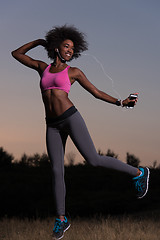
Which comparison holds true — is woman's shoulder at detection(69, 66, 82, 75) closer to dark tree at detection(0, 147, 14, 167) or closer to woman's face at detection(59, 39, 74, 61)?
woman's face at detection(59, 39, 74, 61)

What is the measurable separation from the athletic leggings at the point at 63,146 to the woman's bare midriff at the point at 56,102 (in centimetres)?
7

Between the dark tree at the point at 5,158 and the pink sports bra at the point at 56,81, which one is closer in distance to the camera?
the pink sports bra at the point at 56,81

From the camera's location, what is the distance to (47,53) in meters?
5.81

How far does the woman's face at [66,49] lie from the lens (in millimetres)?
5574

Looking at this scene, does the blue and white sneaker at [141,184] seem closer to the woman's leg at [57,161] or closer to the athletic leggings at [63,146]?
the athletic leggings at [63,146]

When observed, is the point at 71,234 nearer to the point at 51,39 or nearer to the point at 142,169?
the point at 142,169

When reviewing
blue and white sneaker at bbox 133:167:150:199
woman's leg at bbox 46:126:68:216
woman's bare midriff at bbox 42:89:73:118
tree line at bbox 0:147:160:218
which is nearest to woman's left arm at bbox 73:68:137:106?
woman's bare midriff at bbox 42:89:73:118

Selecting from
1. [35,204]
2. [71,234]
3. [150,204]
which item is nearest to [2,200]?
[35,204]

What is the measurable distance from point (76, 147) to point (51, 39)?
161 centimetres

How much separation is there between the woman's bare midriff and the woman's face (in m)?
0.56

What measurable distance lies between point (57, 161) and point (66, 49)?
1596 mm

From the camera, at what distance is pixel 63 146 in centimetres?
571

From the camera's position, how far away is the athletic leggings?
5.40 m

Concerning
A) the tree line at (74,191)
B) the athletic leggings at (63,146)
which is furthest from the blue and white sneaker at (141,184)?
the tree line at (74,191)
